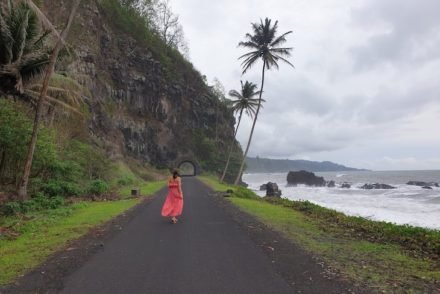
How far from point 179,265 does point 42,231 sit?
5826mm

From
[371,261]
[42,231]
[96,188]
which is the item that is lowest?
[42,231]

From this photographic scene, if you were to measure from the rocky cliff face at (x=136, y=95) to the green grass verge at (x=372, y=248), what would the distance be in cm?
3051

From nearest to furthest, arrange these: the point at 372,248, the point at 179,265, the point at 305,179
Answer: the point at 179,265 → the point at 372,248 → the point at 305,179

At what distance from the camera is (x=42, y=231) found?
11.4m

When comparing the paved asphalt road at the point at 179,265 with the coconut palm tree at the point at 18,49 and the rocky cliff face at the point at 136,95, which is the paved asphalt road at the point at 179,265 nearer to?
the coconut palm tree at the point at 18,49

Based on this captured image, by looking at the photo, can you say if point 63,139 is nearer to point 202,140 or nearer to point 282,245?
point 282,245

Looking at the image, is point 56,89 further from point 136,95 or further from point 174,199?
point 136,95

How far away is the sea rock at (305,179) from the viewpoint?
291 ft

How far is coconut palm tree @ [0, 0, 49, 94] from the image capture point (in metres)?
15.2

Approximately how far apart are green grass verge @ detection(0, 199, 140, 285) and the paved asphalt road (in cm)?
109

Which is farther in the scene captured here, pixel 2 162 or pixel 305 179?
pixel 305 179

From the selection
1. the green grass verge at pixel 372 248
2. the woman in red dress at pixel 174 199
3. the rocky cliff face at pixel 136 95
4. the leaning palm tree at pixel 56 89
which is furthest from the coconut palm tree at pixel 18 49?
the rocky cliff face at pixel 136 95

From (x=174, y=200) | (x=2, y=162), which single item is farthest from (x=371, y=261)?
(x=2, y=162)

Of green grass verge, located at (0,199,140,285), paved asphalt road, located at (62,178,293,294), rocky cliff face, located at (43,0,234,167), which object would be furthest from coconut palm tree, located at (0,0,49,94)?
rocky cliff face, located at (43,0,234,167)
